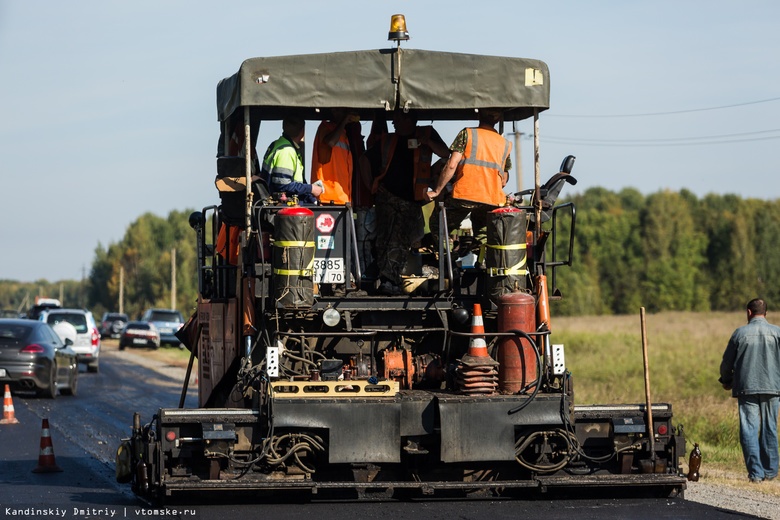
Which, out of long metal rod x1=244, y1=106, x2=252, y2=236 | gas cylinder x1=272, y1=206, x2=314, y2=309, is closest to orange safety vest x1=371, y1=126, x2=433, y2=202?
long metal rod x1=244, y1=106, x2=252, y2=236

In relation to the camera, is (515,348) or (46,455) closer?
(515,348)

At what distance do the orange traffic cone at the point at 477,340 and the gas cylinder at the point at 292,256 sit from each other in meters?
1.31

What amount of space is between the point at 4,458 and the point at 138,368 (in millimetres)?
22331

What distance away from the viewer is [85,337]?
33.2m

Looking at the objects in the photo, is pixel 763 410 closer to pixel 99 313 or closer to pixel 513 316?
pixel 513 316

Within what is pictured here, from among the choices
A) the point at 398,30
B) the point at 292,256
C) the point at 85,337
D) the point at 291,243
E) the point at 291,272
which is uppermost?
the point at 398,30

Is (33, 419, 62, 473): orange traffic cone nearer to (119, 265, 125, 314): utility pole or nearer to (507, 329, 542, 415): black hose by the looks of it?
(507, 329, 542, 415): black hose

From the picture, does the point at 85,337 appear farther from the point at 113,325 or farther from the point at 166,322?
the point at 113,325

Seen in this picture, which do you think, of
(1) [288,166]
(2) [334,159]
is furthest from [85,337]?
(1) [288,166]

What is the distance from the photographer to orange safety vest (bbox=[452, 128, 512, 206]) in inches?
421

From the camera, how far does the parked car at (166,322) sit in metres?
52.4

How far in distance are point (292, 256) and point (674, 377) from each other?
19790 mm

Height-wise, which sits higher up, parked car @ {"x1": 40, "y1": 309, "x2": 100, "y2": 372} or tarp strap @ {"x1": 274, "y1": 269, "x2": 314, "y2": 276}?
tarp strap @ {"x1": 274, "y1": 269, "x2": 314, "y2": 276}

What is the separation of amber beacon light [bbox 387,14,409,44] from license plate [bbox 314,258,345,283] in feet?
6.15
